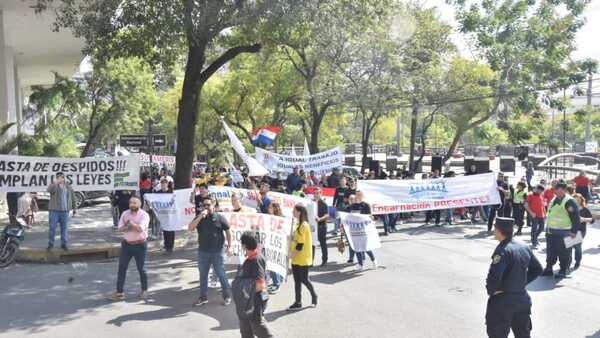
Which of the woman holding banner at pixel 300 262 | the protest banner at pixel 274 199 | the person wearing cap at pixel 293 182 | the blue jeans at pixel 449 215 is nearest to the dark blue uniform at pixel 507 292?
the woman holding banner at pixel 300 262

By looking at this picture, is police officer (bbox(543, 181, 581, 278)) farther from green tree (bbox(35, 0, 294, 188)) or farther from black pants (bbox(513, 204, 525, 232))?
green tree (bbox(35, 0, 294, 188))

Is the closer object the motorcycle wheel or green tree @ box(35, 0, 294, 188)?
the motorcycle wheel

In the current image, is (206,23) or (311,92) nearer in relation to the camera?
(206,23)

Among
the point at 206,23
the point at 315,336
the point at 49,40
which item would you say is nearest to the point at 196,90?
the point at 206,23

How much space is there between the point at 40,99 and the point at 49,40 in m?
3.51

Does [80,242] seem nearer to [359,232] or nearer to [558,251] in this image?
[359,232]

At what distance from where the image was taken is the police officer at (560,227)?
424 inches

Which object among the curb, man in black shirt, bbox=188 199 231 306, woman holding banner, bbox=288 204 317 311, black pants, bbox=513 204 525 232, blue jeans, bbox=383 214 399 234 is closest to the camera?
woman holding banner, bbox=288 204 317 311

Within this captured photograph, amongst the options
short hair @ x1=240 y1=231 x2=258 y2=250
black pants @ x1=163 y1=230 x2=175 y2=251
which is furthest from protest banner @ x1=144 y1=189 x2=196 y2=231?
short hair @ x1=240 y1=231 x2=258 y2=250

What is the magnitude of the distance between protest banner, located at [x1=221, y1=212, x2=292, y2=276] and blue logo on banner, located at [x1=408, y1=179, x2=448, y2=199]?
→ 804cm

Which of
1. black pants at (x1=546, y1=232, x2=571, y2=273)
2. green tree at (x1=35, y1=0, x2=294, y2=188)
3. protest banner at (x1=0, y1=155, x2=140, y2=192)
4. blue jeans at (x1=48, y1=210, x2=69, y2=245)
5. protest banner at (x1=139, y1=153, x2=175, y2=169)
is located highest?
green tree at (x1=35, y1=0, x2=294, y2=188)

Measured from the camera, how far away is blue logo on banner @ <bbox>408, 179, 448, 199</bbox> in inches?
675

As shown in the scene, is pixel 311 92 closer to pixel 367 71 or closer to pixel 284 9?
pixel 367 71

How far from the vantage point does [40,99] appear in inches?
1005
